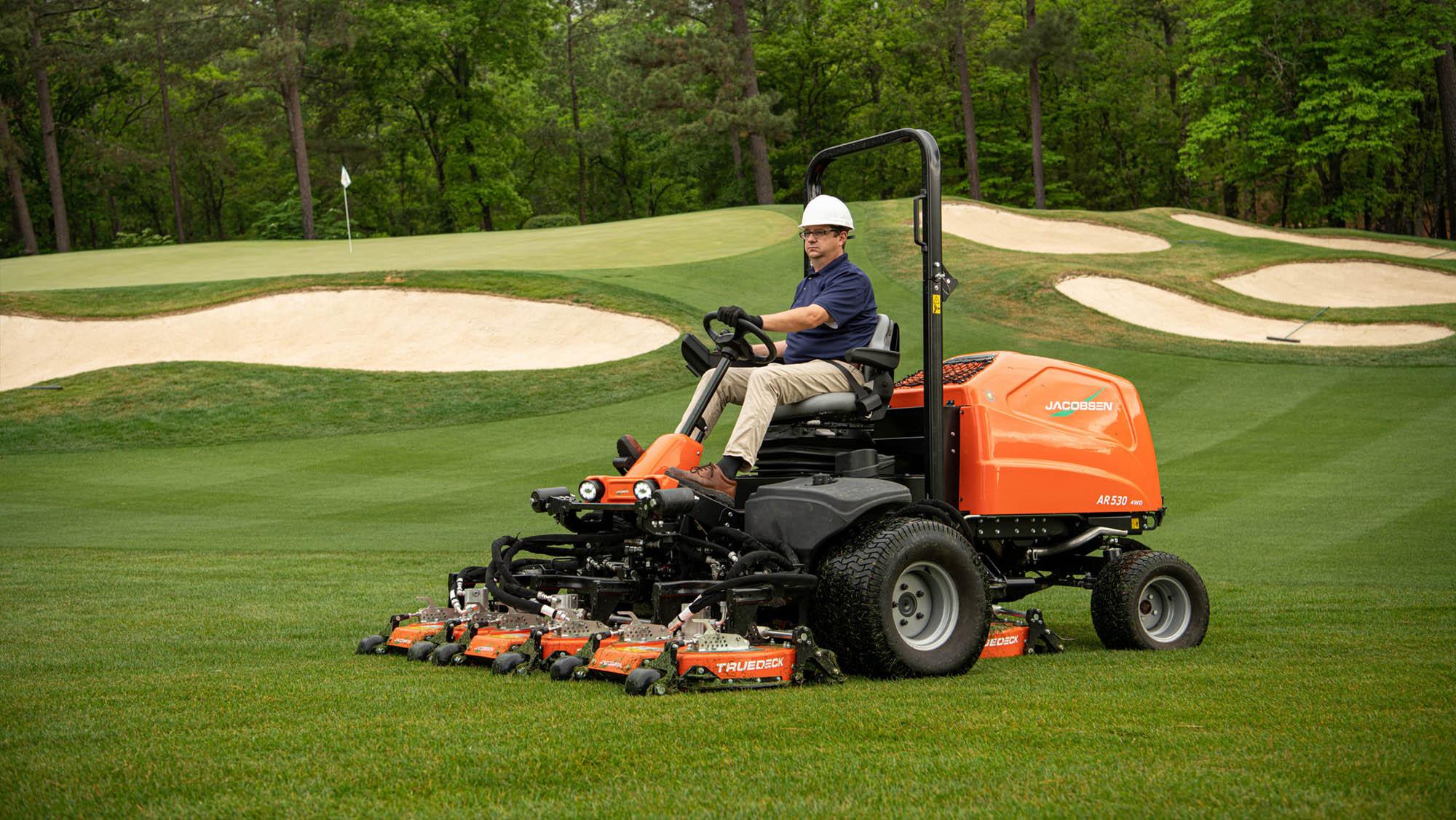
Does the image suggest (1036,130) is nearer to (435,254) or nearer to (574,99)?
(435,254)

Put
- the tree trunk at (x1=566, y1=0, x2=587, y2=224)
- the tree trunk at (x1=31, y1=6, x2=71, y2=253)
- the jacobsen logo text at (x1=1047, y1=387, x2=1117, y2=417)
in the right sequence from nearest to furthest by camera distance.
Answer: the jacobsen logo text at (x1=1047, y1=387, x2=1117, y2=417), the tree trunk at (x1=31, y1=6, x2=71, y2=253), the tree trunk at (x1=566, y1=0, x2=587, y2=224)

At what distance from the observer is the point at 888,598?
17.9 feet

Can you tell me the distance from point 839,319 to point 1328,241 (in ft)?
95.0

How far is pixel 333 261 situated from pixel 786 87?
31026 mm

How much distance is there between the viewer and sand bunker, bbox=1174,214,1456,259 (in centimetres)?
3031

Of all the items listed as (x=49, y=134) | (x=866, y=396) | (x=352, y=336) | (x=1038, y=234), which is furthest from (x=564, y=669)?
(x=49, y=134)

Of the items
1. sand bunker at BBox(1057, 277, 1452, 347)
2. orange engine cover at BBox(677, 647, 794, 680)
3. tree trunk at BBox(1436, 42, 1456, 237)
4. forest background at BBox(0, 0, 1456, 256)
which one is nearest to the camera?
orange engine cover at BBox(677, 647, 794, 680)

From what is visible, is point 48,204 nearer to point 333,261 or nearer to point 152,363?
point 333,261

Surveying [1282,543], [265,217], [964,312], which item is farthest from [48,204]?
[1282,543]

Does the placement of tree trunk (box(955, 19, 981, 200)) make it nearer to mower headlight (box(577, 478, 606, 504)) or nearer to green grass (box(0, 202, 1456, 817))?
green grass (box(0, 202, 1456, 817))

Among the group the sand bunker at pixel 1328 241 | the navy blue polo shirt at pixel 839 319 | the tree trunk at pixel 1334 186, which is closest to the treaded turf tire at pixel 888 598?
the navy blue polo shirt at pixel 839 319

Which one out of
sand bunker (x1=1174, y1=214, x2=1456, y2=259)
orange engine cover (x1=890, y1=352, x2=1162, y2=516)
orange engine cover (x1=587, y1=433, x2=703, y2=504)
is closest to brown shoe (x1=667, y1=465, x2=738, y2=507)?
orange engine cover (x1=587, y1=433, x2=703, y2=504)

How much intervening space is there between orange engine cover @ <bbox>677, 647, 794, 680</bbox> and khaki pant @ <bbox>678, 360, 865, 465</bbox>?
911mm

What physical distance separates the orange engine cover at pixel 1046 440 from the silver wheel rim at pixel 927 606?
63 cm
